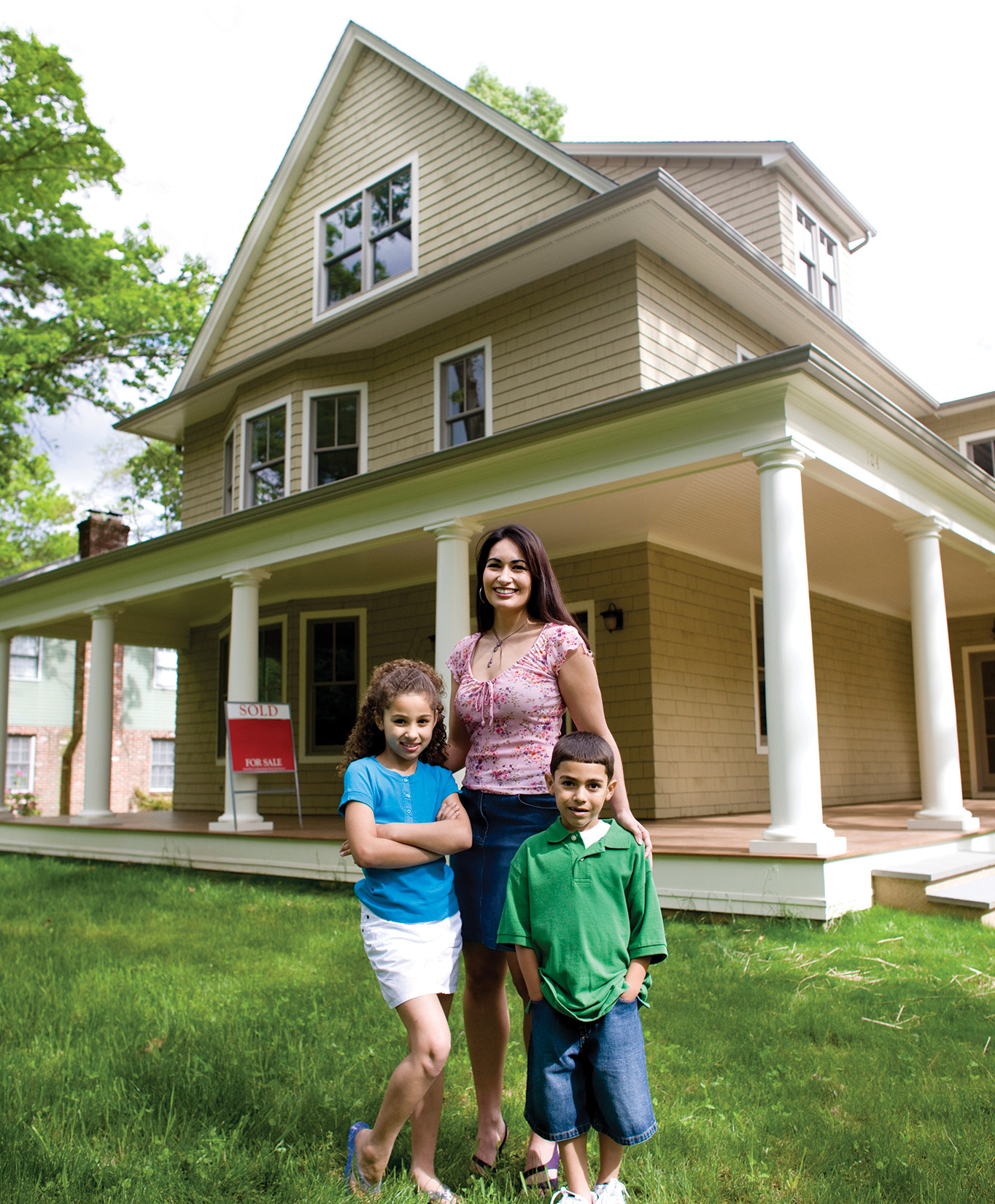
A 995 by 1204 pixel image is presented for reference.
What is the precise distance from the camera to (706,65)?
19.7 m

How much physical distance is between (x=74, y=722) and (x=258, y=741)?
1475cm

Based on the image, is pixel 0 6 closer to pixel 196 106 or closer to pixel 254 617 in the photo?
pixel 254 617

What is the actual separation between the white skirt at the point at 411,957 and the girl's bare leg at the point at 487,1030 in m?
0.12

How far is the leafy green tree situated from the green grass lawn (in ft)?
66.0

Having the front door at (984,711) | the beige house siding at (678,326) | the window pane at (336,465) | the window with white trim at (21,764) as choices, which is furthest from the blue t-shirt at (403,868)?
the window with white trim at (21,764)

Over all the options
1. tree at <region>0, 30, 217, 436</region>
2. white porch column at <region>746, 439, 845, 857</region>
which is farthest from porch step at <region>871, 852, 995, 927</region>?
tree at <region>0, 30, 217, 436</region>

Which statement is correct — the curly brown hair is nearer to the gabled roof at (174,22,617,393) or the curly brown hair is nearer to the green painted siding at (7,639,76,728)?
the gabled roof at (174,22,617,393)

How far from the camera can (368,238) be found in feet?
38.9

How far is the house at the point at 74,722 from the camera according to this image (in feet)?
76.0

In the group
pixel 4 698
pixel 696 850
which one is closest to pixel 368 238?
pixel 4 698

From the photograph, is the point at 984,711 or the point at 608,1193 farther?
the point at 984,711

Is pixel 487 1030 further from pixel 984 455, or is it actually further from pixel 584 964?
pixel 984 455

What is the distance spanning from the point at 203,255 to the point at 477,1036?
75.5 ft

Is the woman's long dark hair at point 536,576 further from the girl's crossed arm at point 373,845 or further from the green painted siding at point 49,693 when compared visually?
the green painted siding at point 49,693
